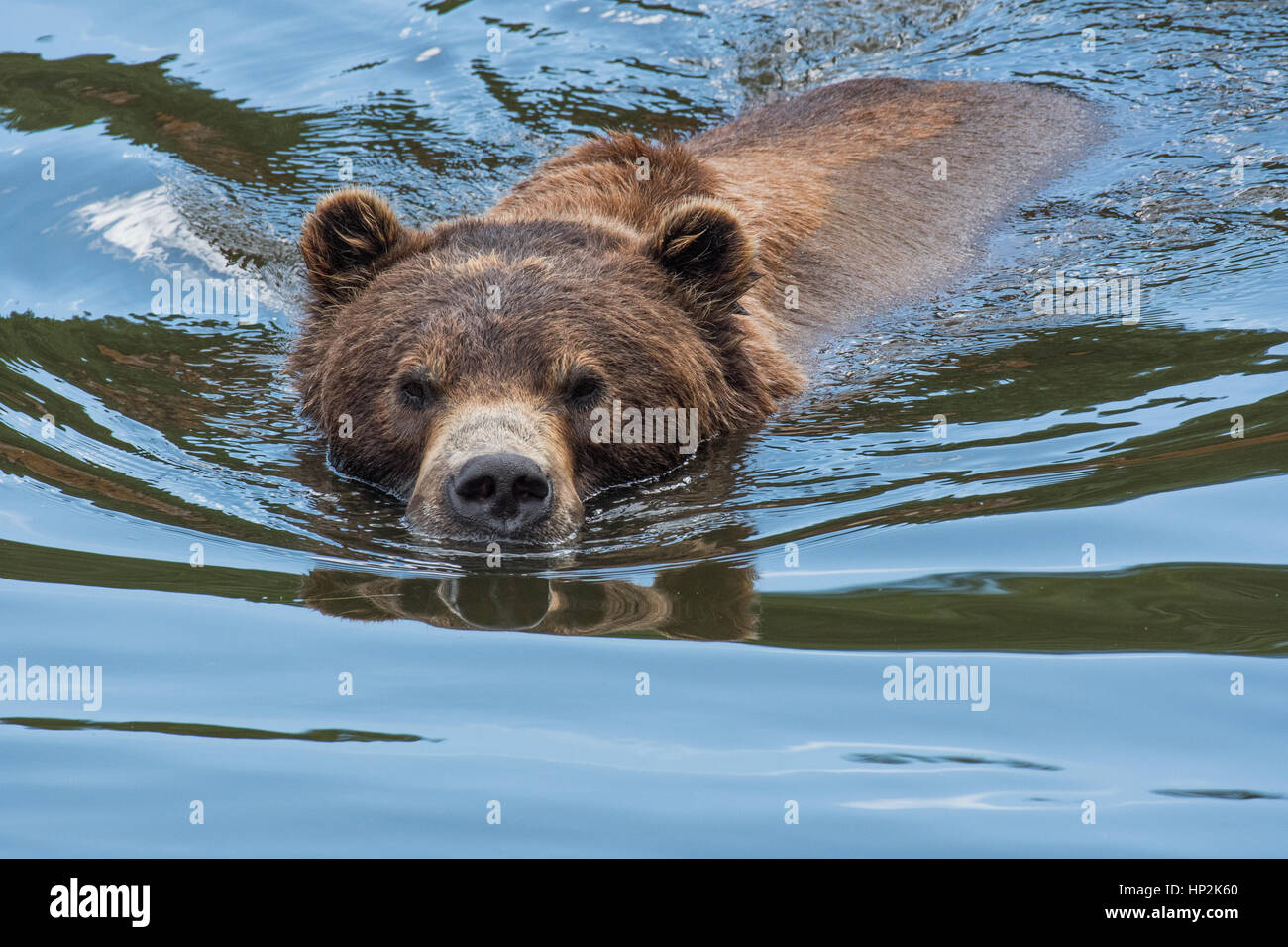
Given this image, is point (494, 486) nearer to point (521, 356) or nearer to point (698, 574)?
point (698, 574)

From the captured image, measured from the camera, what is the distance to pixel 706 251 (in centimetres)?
823

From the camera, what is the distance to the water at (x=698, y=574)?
13.6ft

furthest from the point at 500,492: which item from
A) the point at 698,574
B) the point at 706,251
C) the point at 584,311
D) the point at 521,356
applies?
the point at 706,251

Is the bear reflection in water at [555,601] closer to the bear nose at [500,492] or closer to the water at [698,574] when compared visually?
Result: the water at [698,574]

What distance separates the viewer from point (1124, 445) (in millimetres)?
7160

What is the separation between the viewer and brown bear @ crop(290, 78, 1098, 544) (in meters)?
7.05

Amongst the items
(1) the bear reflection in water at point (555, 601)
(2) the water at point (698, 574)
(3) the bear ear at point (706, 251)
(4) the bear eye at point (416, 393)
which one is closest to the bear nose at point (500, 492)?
(2) the water at point (698, 574)

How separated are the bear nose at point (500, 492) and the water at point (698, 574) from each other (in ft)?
0.55

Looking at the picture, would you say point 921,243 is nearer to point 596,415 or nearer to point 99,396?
point 596,415

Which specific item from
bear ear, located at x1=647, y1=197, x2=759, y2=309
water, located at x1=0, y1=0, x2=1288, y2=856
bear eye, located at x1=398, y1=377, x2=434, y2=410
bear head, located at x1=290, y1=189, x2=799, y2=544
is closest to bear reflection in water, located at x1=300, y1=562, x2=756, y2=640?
water, located at x1=0, y1=0, x2=1288, y2=856

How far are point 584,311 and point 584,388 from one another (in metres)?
0.40

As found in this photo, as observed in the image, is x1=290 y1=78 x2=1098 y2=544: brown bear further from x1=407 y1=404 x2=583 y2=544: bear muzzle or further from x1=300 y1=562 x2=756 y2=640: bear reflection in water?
x1=300 y1=562 x2=756 y2=640: bear reflection in water
